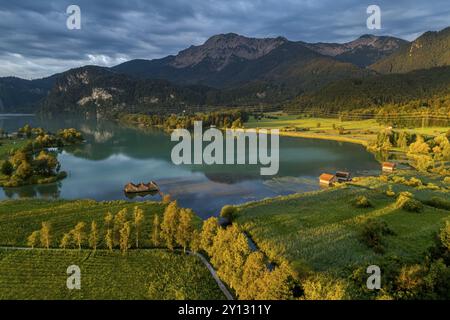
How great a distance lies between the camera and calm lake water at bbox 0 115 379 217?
43156 millimetres

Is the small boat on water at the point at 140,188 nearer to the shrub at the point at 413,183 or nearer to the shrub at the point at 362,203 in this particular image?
the shrub at the point at 362,203

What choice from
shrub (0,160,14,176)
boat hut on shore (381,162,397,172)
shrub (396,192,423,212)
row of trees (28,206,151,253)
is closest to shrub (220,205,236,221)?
row of trees (28,206,151,253)

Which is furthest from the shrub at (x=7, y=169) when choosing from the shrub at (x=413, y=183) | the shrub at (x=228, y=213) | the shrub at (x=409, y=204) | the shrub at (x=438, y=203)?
the shrub at (x=413, y=183)

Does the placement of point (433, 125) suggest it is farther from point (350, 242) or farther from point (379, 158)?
point (350, 242)

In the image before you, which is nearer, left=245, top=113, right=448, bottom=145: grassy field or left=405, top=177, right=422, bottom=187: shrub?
left=405, top=177, right=422, bottom=187: shrub

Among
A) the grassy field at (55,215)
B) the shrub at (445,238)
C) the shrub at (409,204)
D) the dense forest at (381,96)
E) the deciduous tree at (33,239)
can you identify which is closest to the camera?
the shrub at (445,238)

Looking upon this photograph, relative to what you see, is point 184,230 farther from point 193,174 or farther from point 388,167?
point 388,167

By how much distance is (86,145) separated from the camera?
88812 millimetres

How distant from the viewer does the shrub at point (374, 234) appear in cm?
2556

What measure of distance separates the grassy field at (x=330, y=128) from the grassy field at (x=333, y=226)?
49.1 metres

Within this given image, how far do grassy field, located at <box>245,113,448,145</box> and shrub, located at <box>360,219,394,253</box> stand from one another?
58193 mm

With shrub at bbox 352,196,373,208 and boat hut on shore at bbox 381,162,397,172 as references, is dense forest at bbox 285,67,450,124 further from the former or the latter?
shrub at bbox 352,196,373,208

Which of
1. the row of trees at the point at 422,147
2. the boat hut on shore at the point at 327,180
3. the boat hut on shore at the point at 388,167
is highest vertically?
the row of trees at the point at 422,147
